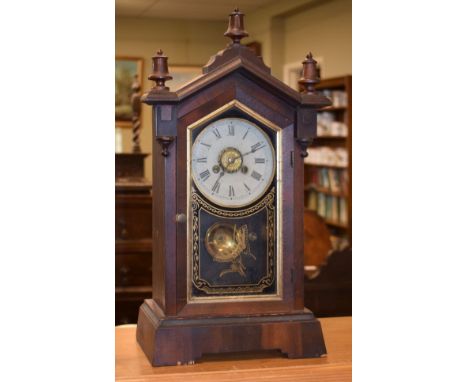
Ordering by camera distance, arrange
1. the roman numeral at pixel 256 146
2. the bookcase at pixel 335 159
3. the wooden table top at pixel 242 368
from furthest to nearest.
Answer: the bookcase at pixel 335 159, the roman numeral at pixel 256 146, the wooden table top at pixel 242 368

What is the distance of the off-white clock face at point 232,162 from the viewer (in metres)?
1.59

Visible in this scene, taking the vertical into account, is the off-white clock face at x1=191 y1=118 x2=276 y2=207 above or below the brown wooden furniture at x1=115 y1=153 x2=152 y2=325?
above

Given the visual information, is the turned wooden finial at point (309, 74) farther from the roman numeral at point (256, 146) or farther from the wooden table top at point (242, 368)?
the wooden table top at point (242, 368)

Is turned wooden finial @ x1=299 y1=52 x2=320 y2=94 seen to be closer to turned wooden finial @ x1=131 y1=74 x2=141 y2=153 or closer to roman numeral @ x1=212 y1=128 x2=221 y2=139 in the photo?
roman numeral @ x1=212 y1=128 x2=221 y2=139

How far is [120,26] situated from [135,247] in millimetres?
6029

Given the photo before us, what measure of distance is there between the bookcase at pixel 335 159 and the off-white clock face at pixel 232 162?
5.05m

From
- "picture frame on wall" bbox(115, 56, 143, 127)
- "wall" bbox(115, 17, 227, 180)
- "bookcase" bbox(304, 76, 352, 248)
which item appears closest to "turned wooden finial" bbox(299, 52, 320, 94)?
"bookcase" bbox(304, 76, 352, 248)

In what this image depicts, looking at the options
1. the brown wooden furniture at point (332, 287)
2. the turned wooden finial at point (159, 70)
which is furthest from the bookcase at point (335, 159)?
the turned wooden finial at point (159, 70)

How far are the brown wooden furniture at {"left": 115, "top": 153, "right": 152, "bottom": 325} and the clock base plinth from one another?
2606 mm

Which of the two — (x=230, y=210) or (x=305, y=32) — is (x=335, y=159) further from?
(x=230, y=210)

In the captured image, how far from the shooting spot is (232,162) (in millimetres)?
1603

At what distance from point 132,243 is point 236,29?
2.78m

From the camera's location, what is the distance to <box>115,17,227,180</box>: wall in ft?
32.4
